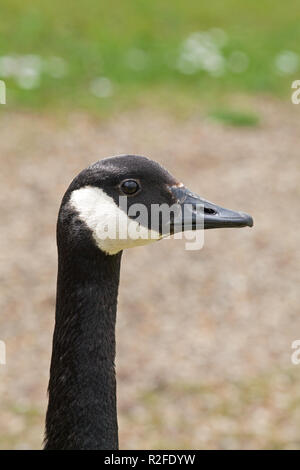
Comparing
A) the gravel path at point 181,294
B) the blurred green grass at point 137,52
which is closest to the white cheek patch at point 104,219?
the gravel path at point 181,294

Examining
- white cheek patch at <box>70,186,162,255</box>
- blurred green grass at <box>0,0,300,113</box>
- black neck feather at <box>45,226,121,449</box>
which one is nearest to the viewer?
white cheek patch at <box>70,186,162,255</box>

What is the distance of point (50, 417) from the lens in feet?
9.48

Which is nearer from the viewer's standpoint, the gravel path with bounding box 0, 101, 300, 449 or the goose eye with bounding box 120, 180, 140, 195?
the goose eye with bounding box 120, 180, 140, 195

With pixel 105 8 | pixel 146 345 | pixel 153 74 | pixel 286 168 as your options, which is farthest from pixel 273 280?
pixel 105 8

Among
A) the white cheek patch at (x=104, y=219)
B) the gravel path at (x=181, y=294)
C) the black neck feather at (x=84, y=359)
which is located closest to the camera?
the white cheek patch at (x=104, y=219)

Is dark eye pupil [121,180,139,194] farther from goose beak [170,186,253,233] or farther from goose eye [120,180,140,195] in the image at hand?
goose beak [170,186,253,233]

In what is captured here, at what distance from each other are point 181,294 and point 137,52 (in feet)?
21.4

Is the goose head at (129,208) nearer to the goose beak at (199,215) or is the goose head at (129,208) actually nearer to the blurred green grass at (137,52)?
the goose beak at (199,215)

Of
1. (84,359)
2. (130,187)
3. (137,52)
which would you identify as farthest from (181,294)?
(137,52)

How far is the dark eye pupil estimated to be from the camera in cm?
274

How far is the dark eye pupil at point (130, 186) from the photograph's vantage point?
8.98 feet

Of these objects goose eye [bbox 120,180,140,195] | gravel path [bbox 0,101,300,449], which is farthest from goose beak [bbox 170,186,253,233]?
gravel path [bbox 0,101,300,449]

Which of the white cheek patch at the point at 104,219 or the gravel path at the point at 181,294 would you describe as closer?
the white cheek patch at the point at 104,219

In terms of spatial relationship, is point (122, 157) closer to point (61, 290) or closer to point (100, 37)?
point (61, 290)
